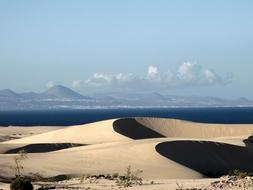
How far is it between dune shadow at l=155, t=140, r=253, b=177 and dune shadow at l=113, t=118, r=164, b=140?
56.7 ft

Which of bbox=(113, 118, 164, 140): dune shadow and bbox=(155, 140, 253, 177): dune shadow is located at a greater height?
bbox=(113, 118, 164, 140): dune shadow

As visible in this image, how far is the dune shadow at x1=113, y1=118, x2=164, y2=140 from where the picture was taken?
6452cm

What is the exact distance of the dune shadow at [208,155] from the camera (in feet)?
136

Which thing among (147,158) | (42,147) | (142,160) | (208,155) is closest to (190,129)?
(42,147)

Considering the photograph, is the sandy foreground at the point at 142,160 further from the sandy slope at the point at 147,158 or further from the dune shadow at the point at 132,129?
the dune shadow at the point at 132,129

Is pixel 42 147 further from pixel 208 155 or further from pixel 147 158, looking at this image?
pixel 147 158

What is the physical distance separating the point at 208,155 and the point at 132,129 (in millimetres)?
22430

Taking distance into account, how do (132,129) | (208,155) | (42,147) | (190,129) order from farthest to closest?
(190,129) < (132,129) < (42,147) < (208,155)

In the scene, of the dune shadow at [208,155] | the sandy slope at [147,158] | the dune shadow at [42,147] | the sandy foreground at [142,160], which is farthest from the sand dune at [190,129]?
the dune shadow at [208,155]

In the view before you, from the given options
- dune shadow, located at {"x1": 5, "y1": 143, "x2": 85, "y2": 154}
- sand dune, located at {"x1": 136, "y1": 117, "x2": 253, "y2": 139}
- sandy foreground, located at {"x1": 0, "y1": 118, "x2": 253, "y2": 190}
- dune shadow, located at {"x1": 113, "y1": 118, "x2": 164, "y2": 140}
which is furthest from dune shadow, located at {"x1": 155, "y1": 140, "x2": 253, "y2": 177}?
sand dune, located at {"x1": 136, "y1": 117, "x2": 253, "y2": 139}

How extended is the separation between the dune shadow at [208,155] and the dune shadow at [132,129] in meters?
17.3

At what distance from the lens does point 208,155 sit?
4488 centimetres

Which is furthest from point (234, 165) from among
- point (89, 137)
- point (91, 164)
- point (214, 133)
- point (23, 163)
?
point (214, 133)

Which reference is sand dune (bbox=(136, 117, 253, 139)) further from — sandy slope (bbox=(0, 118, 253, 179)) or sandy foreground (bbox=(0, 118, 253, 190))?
sandy slope (bbox=(0, 118, 253, 179))
